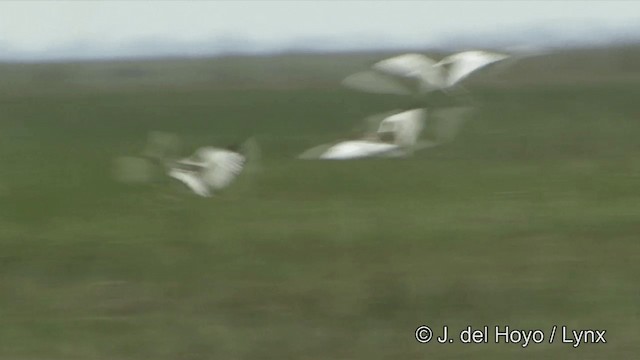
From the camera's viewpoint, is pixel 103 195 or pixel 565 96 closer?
pixel 103 195

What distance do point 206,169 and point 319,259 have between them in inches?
27.8

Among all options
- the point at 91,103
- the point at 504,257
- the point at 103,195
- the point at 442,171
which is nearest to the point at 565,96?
the point at 91,103

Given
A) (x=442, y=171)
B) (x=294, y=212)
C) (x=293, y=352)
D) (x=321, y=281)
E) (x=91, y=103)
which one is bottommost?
(x=293, y=352)

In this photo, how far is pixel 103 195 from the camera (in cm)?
914

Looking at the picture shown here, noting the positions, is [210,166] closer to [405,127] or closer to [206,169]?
[206,169]

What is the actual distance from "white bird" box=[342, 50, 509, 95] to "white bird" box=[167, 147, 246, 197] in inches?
30.0

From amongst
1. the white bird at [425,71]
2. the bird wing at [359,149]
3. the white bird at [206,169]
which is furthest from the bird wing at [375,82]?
the white bird at [206,169]

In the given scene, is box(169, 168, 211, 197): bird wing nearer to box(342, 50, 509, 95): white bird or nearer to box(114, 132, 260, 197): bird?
box(114, 132, 260, 197): bird

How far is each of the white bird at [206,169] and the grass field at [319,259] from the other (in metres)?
0.35

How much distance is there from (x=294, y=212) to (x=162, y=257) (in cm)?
169

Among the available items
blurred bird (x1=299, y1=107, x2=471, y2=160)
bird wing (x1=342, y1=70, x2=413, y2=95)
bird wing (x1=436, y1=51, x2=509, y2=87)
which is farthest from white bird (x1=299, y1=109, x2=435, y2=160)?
bird wing (x1=436, y1=51, x2=509, y2=87)

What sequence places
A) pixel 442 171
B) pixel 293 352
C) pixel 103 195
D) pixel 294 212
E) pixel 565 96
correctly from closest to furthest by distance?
pixel 293 352 < pixel 294 212 < pixel 103 195 < pixel 442 171 < pixel 565 96

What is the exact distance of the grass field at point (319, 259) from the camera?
572 centimetres

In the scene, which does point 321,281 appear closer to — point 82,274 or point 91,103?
point 82,274
